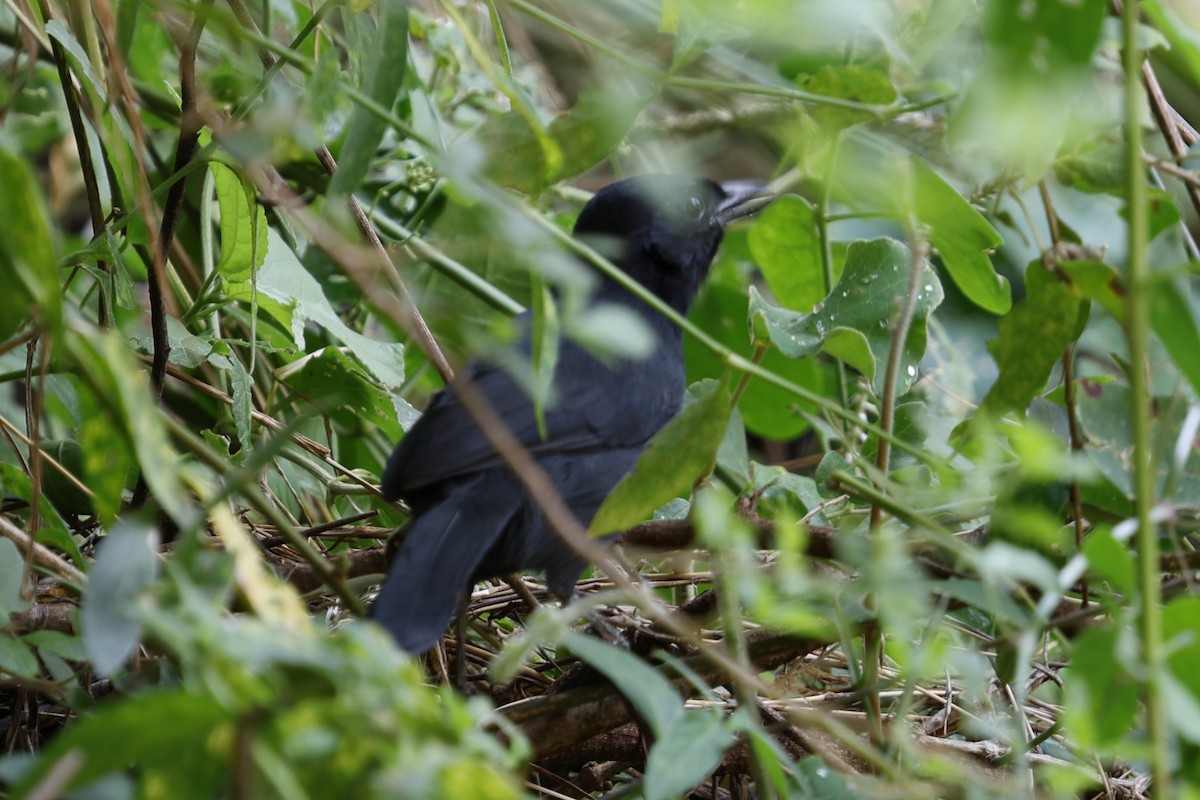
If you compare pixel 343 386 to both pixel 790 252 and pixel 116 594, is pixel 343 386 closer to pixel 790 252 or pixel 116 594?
pixel 790 252

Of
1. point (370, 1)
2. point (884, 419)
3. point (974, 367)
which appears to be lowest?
point (974, 367)

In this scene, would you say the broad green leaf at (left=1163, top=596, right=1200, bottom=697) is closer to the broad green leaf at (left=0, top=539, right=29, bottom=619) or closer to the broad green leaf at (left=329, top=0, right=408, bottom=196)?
the broad green leaf at (left=329, top=0, right=408, bottom=196)

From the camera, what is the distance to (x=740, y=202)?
3.43 metres

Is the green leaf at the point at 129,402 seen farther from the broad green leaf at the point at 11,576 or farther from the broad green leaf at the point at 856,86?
the broad green leaf at the point at 856,86

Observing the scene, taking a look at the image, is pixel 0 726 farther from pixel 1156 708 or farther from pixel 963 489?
pixel 1156 708

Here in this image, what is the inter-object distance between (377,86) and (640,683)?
0.77 metres

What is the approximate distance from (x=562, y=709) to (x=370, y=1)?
3.60 ft

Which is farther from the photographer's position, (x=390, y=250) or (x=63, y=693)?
(x=390, y=250)

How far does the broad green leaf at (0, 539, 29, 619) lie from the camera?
1.69 metres

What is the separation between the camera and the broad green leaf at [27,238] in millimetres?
1024

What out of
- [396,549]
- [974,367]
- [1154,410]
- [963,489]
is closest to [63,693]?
[396,549]

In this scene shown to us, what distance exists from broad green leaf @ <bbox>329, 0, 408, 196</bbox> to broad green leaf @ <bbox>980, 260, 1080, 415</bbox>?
900mm

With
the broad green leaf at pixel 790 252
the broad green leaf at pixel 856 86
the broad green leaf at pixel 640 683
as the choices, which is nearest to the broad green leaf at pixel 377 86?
the broad green leaf at pixel 640 683

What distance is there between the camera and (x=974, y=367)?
4.22 metres
